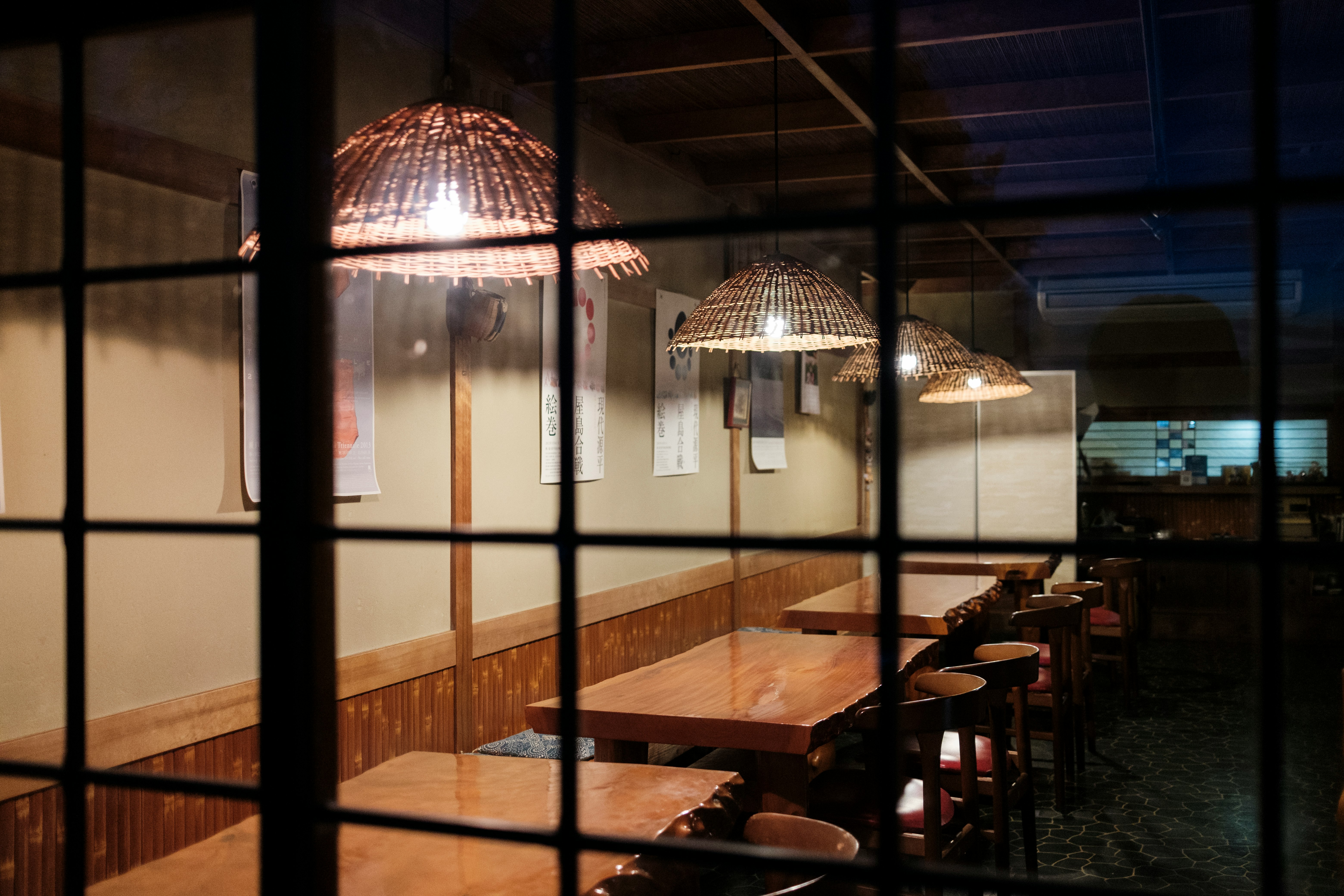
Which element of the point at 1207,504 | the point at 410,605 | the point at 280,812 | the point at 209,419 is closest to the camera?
the point at 280,812

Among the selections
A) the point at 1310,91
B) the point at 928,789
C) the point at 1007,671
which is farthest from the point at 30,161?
the point at 1310,91

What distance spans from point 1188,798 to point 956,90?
10.2ft

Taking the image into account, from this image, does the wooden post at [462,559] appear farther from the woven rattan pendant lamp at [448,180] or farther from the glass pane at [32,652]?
the woven rattan pendant lamp at [448,180]

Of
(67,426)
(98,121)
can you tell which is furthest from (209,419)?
(67,426)

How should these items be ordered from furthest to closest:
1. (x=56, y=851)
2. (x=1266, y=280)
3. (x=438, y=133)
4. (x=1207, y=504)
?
(x=1207, y=504) < (x=56, y=851) < (x=438, y=133) < (x=1266, y=280)

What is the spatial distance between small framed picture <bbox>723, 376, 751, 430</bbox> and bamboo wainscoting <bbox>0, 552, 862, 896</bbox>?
868mm

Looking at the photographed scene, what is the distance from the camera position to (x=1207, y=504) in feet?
26.8

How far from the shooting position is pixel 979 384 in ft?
18.3

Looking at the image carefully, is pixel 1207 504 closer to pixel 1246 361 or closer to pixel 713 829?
pixel 1246 361

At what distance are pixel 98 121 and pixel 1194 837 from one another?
4192 mm

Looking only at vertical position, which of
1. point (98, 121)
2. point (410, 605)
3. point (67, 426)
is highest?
point (98, 121)

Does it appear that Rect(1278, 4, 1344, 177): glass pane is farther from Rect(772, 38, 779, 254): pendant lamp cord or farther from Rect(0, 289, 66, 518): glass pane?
Rect(0, 289, 66, 518): glass pane

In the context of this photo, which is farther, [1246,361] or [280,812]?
[1246,361]

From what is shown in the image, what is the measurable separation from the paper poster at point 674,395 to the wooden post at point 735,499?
1.50 ft
